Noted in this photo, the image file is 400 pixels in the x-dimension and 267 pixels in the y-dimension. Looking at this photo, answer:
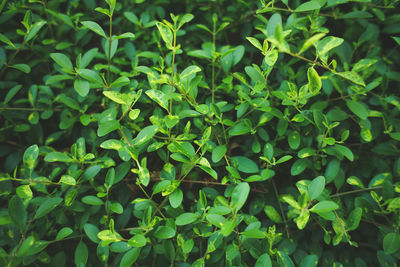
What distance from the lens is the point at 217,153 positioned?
99 cm

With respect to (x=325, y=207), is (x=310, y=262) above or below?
below

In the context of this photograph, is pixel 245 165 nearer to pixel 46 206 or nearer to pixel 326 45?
pixel 326 45

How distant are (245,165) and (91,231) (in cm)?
57


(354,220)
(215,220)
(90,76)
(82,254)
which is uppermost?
(90,76)

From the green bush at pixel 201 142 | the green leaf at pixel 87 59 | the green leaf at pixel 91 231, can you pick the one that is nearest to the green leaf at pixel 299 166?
the green bush at pixel 201 142

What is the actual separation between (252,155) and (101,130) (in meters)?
0.59

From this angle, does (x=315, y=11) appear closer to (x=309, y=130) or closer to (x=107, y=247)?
(x=309, y=130)

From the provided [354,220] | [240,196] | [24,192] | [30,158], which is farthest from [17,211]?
[354,220]

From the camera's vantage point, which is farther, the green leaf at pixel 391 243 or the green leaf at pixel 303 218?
the green leaf at pixel 391 243

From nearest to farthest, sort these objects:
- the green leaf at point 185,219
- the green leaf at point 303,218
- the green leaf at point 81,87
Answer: the green leaf at point 303,218
the green leaf at point 185,219
the green leaf at point 81,87

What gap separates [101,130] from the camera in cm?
92

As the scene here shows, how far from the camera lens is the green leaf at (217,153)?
97 cm

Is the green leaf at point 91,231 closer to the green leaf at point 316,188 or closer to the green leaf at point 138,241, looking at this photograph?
the green leaf at point 138,241

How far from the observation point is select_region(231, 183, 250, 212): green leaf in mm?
838
